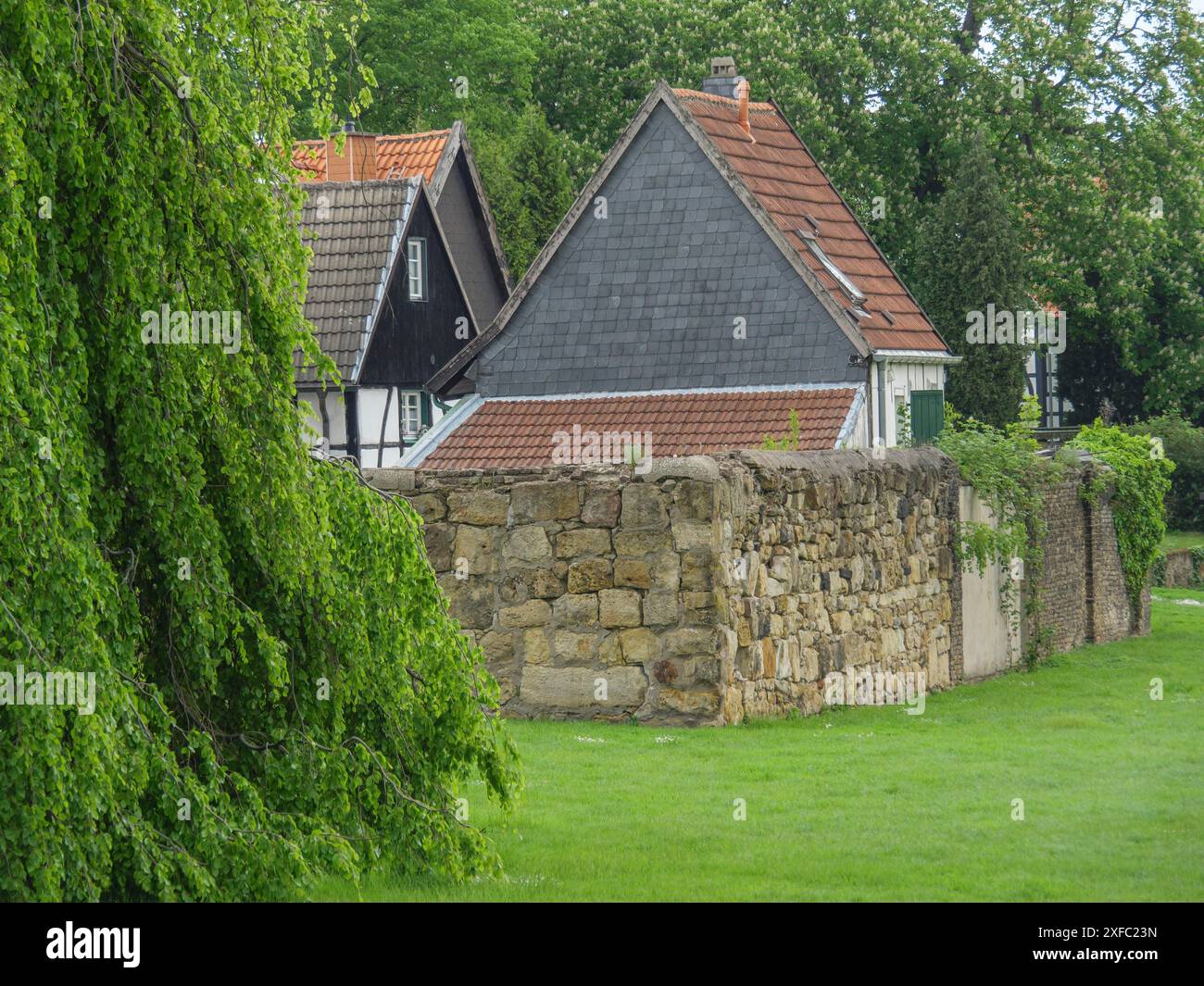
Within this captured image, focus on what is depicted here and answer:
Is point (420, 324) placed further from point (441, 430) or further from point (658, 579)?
point (658, 579)

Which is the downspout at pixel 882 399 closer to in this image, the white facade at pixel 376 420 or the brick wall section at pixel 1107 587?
the brick wall section at pixel 1107 587

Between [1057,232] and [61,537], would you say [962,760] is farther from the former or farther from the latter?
[1057,232]

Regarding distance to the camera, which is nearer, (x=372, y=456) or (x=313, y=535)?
(x=313, y=535)

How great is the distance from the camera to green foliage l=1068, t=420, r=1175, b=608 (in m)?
23.6

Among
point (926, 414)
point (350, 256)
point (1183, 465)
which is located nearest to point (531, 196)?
point (350, 256)

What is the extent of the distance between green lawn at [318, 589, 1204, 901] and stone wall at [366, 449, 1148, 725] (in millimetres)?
395

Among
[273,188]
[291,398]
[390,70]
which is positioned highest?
[390,70]

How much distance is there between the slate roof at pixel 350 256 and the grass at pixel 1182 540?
1630 cm

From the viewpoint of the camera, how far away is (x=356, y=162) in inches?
1328

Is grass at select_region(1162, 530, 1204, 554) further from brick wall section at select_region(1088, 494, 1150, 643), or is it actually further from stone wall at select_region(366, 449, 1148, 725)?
stone wall at select_region(366, 449, 1148, 725)

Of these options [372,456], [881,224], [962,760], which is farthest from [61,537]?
[881,224]

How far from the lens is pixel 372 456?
1177 inches

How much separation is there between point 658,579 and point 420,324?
19146 millimetres

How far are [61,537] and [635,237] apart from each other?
68.1 ft
